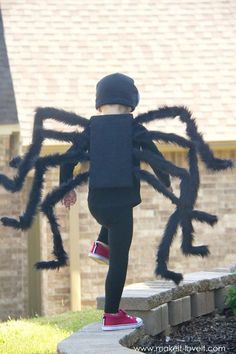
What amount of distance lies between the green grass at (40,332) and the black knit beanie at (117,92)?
223cm

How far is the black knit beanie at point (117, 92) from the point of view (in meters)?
5.50

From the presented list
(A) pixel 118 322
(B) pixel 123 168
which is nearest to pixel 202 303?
(A) pixel 118 322

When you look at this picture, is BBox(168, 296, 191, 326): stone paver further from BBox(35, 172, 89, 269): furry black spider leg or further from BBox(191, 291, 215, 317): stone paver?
BBox(35, 172, 89, 269): furry black spider leg

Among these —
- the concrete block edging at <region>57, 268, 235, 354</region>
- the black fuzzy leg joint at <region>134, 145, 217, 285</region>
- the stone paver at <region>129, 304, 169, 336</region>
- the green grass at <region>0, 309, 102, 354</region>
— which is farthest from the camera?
the green grass at <region>0, 309, 102, 354</region>

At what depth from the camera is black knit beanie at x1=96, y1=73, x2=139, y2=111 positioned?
5.50 meters

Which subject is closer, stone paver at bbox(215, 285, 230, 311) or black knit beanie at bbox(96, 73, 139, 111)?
black knit beanie at bbox(96, 73, 139, 111)

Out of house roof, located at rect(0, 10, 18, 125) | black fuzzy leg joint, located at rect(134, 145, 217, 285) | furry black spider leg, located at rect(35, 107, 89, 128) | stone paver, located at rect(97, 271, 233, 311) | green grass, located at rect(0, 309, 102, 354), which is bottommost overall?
green grass, located at rect(0, 309, 102, 354)

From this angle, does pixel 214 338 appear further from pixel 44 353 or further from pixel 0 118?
pixel 0 118

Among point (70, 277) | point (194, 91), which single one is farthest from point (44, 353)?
point (194, 91)

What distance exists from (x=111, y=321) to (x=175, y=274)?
0.47 metres

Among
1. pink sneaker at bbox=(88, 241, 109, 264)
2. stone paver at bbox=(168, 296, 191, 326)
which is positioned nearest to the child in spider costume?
pink sneaker at bbox=(88, 241, 109, 264)

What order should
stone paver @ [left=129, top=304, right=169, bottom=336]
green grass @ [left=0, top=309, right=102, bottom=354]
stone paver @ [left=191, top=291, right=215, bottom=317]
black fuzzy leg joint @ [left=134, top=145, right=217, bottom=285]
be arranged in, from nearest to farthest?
1. black fuzzy leg joint @ [left=134, top=145, right=217, bottom=285]
2. stone paver @ [left=129, top=304, right=169, bottom=336]
3. stone paver @ [left=191, top=291, right=215, bottom=317]
4. green grass @ [left=0, top=309, right=102, bottom=354]

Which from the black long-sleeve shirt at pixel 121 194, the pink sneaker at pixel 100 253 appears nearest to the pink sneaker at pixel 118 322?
the pink sneaker at pixel 100 253

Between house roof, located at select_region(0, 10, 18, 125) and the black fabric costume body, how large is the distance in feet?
28.0
